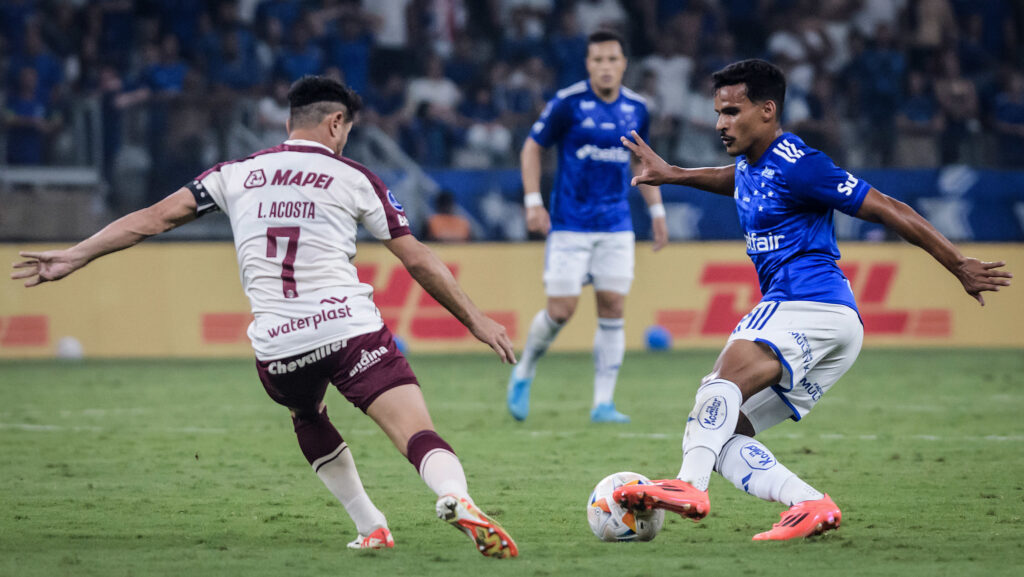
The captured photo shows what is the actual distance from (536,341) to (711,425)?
4.86 meters

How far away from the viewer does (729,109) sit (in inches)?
220

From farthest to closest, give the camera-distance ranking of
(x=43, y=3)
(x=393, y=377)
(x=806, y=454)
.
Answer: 1. (x=43, y=3)
2. (x=806, y=454)
3. (x=393, y=377)

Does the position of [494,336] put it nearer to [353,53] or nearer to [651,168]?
[651,168]

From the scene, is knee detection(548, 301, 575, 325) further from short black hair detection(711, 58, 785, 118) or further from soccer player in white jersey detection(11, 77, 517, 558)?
soccer player in white jersey detection(11, 77, 517, 558)

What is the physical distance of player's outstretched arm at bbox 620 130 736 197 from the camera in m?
5.82

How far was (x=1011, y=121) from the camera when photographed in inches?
685

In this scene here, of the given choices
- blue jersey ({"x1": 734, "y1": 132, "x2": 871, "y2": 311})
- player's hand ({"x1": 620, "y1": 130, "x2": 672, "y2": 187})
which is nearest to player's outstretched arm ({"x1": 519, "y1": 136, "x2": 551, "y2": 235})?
player's hand ({"x1": 620, "y1": 130, "x2": 672, "y2": 187})

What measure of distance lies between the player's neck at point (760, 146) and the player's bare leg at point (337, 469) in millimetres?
2082

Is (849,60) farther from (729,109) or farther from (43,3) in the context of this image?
(729,109)

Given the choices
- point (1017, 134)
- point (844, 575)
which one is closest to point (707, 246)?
point (1017, 134)

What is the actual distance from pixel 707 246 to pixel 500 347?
10762mm

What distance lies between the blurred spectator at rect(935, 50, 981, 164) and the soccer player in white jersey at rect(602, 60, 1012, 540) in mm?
11456

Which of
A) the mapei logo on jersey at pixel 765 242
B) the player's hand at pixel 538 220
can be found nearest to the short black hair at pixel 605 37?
Answer: the player's hand at pixel 538 220

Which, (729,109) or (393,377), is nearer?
(393,377)
